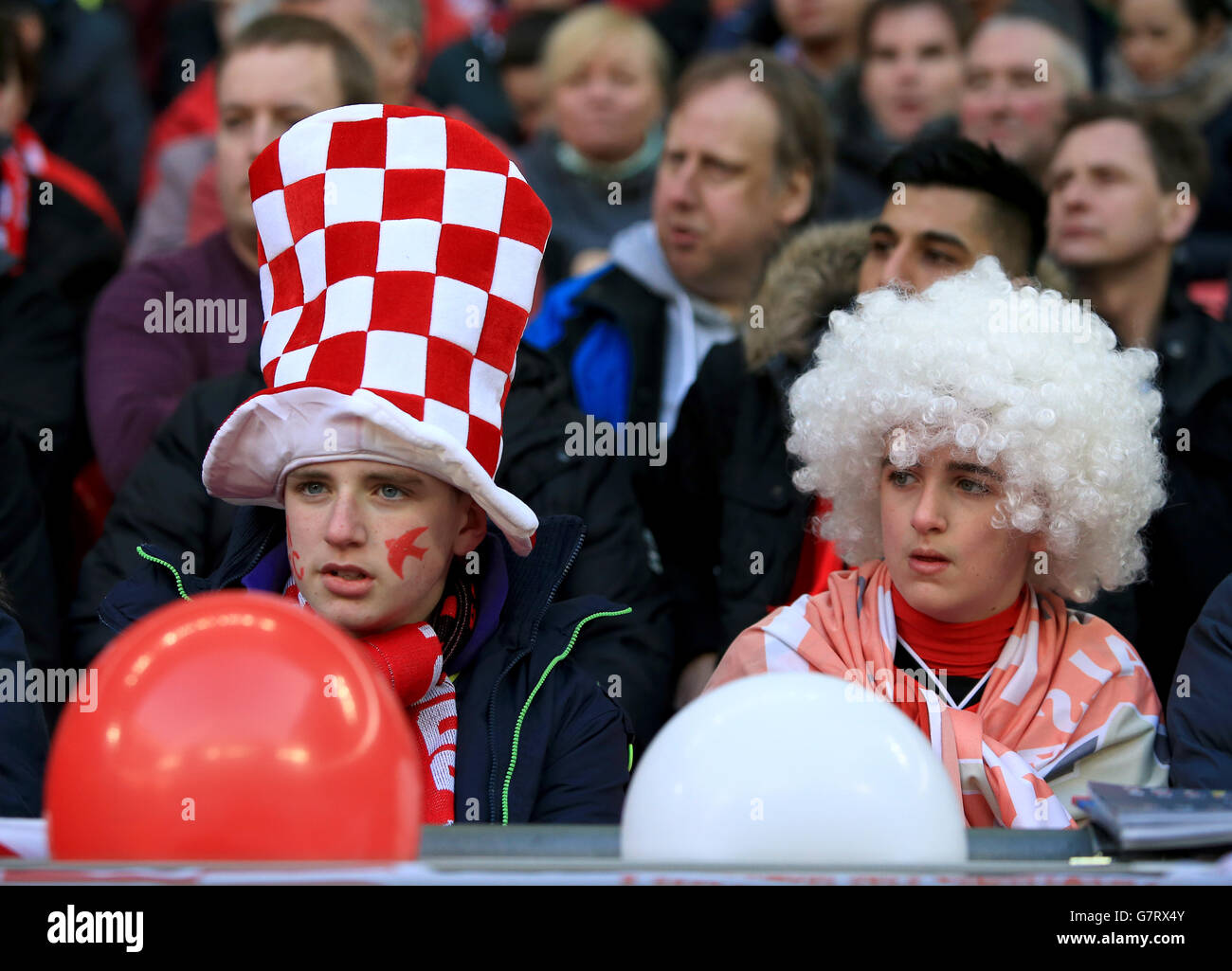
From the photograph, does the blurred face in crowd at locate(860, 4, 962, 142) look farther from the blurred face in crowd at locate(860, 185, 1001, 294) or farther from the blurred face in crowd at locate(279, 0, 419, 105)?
the blurred face in crowd at locate(860, 185, 1001, 294)

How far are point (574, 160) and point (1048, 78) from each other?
1.60m

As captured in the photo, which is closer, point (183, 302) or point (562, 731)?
point (562, 731)

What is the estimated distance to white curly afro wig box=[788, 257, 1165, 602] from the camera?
2523 millimetres

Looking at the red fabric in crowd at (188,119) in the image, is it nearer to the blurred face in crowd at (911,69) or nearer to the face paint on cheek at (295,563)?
the blurred face in crowd at (911,69)

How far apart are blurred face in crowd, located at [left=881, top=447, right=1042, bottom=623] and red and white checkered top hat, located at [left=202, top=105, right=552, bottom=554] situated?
0.61m

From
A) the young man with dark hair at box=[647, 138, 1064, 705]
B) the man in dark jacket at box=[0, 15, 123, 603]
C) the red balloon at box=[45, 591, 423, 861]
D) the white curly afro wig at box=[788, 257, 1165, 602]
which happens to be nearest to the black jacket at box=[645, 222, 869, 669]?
the young man with dark hair at box=[647, 138, 1064, 705]

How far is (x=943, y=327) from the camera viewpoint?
2.61m

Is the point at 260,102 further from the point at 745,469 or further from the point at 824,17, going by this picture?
the point at 824,17

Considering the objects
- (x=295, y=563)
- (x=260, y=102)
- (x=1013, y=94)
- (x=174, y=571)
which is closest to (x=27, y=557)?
(x=174, y=571)

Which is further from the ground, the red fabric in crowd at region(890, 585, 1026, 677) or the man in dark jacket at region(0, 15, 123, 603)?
the man in dark jacket at region(0, 15, 123, 603)

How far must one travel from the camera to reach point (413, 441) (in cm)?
223

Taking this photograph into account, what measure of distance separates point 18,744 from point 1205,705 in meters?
1.79
